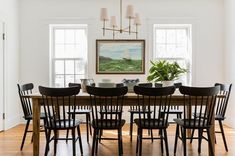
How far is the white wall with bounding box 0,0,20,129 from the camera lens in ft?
16.5

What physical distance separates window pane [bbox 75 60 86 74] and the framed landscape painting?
0.38 m

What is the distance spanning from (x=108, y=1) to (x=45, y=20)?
144 cm

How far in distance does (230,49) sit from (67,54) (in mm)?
3493

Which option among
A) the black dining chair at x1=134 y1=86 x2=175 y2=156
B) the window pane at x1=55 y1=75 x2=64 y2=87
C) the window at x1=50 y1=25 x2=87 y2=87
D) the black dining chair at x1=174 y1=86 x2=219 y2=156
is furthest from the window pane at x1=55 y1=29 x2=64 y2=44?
the black dining chair at x1=174 y1=86 x2=219 y2=156

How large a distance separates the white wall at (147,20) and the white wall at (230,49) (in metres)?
0.21

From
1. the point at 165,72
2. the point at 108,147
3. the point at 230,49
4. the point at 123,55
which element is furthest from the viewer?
the point at 123,55

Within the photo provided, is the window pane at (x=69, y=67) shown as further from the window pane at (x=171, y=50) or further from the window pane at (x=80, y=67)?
the window pane at (x=171, y=50)

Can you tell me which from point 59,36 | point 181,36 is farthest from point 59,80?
point 181,36

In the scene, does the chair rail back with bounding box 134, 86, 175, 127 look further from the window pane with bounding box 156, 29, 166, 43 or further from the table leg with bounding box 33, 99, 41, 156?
the window pane with bounding box 156, 29, 166, 43

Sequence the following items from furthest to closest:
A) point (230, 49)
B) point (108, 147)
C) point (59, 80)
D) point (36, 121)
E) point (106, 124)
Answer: point (59, 80)
point (230, 49)
point (108, 147)
point (36, 121)
point (106, 124)

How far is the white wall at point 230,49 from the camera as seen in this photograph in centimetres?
513

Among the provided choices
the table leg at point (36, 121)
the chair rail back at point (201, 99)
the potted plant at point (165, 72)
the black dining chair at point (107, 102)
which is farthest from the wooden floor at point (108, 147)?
the potted plant at point (165, 72)

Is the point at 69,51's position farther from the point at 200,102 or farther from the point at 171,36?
the point at 200,102

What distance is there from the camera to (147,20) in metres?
5.61
